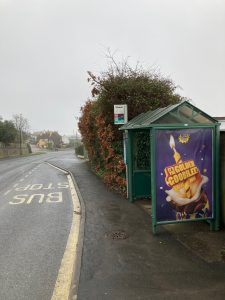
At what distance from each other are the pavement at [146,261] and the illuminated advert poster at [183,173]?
47cm

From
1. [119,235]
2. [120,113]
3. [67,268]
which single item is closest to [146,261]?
[67,268]

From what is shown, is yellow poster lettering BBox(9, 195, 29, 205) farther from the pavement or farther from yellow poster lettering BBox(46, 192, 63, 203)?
the pavement

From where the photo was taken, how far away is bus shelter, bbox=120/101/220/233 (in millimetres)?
6730

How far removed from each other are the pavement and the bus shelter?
0.45 m

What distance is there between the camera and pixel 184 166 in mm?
6836

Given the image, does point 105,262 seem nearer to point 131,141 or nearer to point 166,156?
point 166,156

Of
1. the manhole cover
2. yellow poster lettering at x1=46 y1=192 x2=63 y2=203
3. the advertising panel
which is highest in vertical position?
the advertising panel

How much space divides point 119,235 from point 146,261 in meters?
1.58

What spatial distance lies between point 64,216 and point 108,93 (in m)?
5.18

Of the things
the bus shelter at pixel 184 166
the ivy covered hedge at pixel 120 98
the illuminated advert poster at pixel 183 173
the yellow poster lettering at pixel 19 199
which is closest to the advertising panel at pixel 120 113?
the ivy covered hedge at pixel 120 98

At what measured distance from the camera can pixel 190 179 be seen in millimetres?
6863

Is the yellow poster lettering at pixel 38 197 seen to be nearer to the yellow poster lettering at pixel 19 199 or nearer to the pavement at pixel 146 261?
the yellow poster lettering at pixel 19 199

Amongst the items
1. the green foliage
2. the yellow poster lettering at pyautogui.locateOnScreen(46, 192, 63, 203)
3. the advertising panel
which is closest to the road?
the yellow poster lettering at pyautogui.locateOnScreen(46, 192, 63, 203)

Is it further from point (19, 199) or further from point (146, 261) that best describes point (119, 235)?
point (19, 199)
